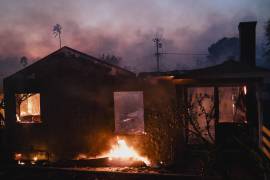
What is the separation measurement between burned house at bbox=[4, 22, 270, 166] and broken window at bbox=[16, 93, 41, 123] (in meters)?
0.09

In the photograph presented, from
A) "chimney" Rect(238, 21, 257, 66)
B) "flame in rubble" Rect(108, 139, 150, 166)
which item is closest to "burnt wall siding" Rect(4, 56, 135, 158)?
"flame in rubble" Rect(108, 139, 150, 166)

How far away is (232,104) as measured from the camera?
14.0m

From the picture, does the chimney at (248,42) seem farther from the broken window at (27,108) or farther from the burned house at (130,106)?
the broken window at (27,108)

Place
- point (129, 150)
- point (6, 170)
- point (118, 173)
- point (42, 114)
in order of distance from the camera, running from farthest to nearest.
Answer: point (42, 114) < point (129, 150) < point (6, 170) < point (118, 173)

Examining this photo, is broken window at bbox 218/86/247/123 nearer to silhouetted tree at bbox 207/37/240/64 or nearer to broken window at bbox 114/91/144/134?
broken window at bbox 114/91/144/134

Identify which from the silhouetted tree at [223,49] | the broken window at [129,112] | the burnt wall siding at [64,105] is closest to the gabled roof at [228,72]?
the broken window at [129,112]

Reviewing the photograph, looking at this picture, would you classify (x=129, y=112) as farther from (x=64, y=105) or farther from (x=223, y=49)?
(x=223, y=49)

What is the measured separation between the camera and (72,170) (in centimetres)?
1131

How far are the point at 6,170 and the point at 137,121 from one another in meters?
6.89

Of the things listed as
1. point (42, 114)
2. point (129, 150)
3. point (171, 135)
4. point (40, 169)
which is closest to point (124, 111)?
point (129, 150)

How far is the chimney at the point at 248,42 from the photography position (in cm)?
1520

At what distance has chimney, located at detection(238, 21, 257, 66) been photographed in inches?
599

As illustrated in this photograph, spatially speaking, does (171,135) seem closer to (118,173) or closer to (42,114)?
(118,173)

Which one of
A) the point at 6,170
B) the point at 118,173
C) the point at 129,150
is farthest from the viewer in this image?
the point at 129,150
